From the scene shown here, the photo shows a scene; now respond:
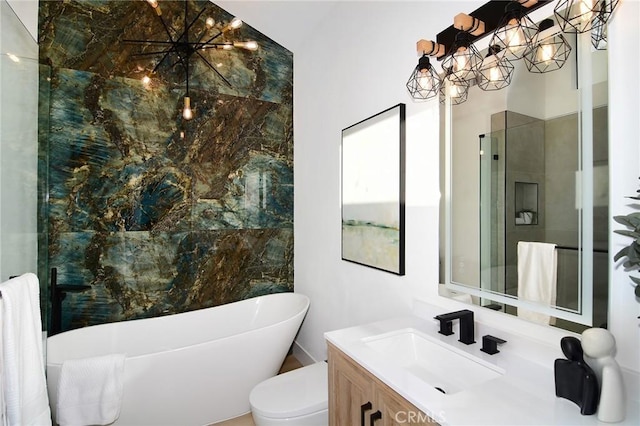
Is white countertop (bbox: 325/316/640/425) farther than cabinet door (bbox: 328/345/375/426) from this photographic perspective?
No

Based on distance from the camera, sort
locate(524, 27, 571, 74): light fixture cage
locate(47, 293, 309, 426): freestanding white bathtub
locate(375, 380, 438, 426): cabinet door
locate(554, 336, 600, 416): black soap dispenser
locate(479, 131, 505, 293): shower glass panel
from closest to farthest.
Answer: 1. locate(554, 336, 600, 416): black soap dispenser
2. locate(375, 380, 438, 426): cabinet door
3. locate(524, 27, 571, 74): light fixture cage
4. locate(479, 131, 505, 293): shower glass panel
5. locate(47, 293, 309, 426): freestanding white bathtub

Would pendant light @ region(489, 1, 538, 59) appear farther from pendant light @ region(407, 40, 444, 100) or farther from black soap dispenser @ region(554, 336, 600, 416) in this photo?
black soap dispenser @ region(554, 336, 600, 416)

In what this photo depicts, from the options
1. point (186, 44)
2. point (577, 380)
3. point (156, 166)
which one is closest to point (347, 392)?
point (577, 380)

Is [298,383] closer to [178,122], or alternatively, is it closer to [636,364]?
[636,364]

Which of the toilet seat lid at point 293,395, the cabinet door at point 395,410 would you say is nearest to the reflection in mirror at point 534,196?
the cabinet door at point 395,410

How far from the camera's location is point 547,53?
1.19m

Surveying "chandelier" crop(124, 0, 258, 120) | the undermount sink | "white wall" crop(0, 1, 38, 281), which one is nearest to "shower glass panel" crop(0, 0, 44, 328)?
"white wall" crop(0, 1, 38, 281)

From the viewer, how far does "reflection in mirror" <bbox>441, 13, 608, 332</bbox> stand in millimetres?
1065

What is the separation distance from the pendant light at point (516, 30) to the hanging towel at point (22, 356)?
7.26 feet

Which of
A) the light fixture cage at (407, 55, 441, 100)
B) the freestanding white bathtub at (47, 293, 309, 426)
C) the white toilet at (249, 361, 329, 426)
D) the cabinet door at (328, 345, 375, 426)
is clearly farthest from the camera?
the freestanding white bathtub at (47, 293, 309, 426)

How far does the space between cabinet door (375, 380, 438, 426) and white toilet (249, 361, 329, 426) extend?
2.23 ft

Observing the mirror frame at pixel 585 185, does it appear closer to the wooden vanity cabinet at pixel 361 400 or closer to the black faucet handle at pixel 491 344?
the black faucet handle at pixel 491 344

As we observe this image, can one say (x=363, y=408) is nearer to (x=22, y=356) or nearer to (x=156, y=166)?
(x=22, y=356)

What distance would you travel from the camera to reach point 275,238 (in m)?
3.39
